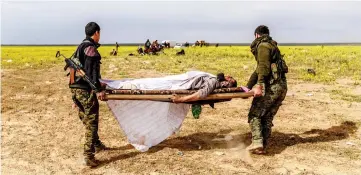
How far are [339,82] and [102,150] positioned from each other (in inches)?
519

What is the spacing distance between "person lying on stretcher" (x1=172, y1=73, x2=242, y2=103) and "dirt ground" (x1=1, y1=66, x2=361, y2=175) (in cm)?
116

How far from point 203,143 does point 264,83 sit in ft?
6.61

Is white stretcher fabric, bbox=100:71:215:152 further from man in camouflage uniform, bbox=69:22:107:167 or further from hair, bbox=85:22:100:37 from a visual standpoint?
hair, bbox=85:22:100:37

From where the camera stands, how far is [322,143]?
8.20 m

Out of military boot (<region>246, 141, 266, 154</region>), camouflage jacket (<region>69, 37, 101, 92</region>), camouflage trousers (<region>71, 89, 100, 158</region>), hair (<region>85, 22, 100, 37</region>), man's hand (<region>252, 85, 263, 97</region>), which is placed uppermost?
hair (<region>85, 22, 100, 37</region>)

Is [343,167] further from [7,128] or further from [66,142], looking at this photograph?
[7,128]

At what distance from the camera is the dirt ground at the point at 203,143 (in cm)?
685

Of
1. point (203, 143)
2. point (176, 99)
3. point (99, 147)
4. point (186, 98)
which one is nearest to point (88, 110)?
point (99, 147)

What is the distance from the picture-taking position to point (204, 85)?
7.00 meters

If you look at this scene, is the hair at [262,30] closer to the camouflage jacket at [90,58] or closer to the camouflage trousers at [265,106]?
the camouflage trousers at [265,106]

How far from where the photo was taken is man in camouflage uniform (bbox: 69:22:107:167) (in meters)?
6.45

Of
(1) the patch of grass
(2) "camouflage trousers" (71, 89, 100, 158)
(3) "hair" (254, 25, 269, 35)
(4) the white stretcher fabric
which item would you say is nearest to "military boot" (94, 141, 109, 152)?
(4) the white stretcher fabric

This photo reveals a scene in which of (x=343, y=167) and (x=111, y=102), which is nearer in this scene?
(x=343, y=167)

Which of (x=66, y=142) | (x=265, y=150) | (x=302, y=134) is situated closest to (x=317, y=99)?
(x=302, y=134)
